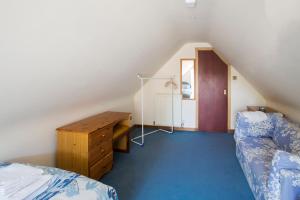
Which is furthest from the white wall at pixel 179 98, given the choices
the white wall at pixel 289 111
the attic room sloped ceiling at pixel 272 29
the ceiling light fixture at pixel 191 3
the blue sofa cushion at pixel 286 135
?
the ceiling light fixture at pixel 191 3

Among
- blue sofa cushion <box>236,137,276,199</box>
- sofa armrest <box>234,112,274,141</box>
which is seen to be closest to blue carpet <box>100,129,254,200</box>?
blue sofa cushion <box>236,137,276,199</box>

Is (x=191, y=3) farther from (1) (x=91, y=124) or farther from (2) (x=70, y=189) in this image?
(2) (x=70, y=189)

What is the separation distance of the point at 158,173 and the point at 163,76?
113 inches

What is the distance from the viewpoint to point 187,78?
5223 millimetres

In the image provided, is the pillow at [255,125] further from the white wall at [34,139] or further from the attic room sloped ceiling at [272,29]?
the white wall at [34,139]

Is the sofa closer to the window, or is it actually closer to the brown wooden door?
the brown wooden door

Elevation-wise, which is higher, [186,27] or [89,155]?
[186,27]

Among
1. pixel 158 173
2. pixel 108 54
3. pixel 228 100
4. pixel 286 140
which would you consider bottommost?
pixel 158 173

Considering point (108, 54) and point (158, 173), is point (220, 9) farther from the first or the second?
point (158, 173)

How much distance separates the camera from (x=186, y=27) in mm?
3451

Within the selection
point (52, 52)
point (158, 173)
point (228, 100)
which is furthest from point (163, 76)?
point (52, 52)

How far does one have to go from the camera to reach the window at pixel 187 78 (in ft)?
16.9

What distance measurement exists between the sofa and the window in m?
1.99

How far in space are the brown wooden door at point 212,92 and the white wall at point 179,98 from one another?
0.18 meters
